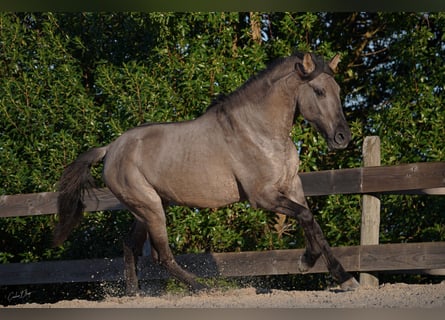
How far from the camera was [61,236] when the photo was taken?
6.97 meters

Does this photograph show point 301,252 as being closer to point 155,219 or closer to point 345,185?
point 345,185

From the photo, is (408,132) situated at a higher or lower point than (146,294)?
higher

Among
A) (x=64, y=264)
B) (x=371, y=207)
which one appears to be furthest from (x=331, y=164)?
(x=64, y=264)

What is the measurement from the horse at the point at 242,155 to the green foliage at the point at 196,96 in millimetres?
1617

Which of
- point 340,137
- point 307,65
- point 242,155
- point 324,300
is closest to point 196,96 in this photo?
point 242,155

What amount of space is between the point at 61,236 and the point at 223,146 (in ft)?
6.28

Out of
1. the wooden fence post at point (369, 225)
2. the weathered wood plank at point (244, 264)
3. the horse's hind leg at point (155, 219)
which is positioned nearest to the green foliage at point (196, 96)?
the weathered wood plank at point (244, 264)

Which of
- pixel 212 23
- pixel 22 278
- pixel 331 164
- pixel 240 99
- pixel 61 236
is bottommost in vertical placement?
pixel 22 278

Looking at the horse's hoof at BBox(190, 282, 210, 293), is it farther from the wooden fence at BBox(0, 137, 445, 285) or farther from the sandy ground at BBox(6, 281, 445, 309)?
the wooden fence at BBox(0, 137, 445, 285)

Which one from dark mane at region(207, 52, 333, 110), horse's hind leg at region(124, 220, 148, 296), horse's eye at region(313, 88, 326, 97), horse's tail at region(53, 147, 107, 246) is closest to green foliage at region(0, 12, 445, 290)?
horse's hind leg at region(124, 220, 148, 296)

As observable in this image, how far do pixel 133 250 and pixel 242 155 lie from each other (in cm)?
159

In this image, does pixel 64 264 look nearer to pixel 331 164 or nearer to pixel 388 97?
pixel 331 164

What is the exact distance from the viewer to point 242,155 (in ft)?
19.5

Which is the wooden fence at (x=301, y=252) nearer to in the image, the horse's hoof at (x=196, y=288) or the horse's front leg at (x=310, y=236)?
the horse's hoof at (x=196, y=288)
